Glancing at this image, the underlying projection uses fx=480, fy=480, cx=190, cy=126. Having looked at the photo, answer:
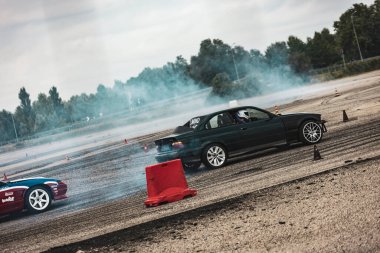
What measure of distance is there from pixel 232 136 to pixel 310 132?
2.20 metres

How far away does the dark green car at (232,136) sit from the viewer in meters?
12.3

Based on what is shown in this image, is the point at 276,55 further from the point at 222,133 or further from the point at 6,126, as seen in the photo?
the point at 222,133

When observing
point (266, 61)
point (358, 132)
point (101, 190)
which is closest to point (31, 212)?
point (101, 190)

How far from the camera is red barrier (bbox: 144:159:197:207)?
29.0 ft

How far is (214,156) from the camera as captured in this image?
488 inches

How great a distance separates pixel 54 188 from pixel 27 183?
634 millimetres

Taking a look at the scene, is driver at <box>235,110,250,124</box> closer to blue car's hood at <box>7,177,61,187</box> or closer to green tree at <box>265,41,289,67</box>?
blue car's hood at <box>7,177,61,187</box>

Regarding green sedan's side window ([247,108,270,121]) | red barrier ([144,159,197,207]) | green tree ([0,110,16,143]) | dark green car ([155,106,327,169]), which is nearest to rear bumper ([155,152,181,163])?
dark green car ([155,106,327,169])

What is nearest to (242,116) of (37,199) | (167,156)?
(167,156)

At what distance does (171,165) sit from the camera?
8.99m

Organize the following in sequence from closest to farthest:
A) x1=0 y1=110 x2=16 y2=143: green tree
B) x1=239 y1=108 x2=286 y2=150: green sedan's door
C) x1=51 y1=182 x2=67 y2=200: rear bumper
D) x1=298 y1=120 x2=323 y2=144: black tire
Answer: x1=51 y1=182 x2=67 y2=200: rear bumper, x1=239 y1=108 x2=286 y2=150: green sedan's door, x1=298 y1=120 x2=323 y2=144: black tire, x1=0 y1=110 x2=16 y2=143: green tree

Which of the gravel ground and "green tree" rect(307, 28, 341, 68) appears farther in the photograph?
"green tree" rect(307, 28, 341, 68)

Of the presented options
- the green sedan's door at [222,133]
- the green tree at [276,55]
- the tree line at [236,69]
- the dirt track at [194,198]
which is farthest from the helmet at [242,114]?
the green tree at [276,55]

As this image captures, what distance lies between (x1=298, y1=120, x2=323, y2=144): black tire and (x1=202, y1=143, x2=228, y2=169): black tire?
2.16m
